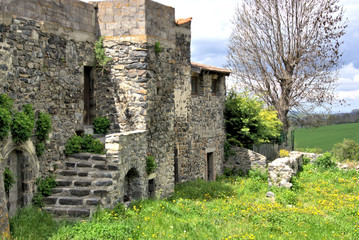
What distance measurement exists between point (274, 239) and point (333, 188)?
7561 millimetres

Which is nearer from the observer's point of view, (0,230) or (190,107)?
(0,230)

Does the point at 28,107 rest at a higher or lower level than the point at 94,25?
lower

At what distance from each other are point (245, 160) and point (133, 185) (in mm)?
9491

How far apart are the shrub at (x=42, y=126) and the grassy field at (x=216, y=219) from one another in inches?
73.2

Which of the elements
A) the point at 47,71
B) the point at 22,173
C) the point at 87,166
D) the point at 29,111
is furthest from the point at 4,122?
the point at 87,166

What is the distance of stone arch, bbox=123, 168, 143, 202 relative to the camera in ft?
38.2

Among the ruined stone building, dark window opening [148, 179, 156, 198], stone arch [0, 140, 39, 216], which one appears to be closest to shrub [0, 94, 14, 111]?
the ruined stone building

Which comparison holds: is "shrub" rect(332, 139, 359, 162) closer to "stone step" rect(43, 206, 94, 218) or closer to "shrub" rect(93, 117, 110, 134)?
"shrub" rect(93, 117, 110, 134)

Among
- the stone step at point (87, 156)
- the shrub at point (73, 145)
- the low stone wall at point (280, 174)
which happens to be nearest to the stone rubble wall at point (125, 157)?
the stone step at point (87, 156)

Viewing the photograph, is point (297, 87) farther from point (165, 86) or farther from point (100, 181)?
point (100, 181)

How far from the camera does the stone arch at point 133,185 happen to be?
11648mm

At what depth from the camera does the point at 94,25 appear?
40.1 feet

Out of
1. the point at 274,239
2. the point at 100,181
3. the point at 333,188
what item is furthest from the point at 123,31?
the point at 333,188

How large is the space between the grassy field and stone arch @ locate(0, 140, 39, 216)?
445mm
